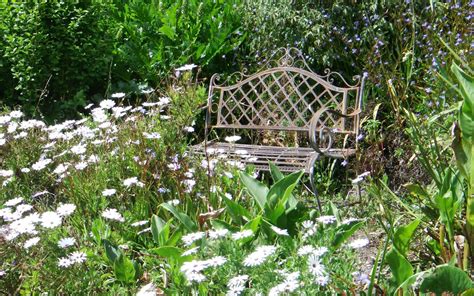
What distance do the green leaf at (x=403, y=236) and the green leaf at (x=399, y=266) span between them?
0.17 metres

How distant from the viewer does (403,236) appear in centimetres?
282

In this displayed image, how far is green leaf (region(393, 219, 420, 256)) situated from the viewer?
2.79 metres

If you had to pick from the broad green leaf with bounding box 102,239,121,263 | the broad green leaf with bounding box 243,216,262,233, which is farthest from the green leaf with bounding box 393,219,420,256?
the broad green leaf with bounding box 102,239,121,263

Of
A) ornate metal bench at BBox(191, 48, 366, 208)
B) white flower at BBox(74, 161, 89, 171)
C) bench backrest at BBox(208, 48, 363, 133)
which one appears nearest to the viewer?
white flower at BBox(74, 161, 89, 171)

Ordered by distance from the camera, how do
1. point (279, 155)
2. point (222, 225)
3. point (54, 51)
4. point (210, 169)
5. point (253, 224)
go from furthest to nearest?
point (54, 51) < point (279, 155) < point (210, 169) < point (222, 225) < point (253, 224)

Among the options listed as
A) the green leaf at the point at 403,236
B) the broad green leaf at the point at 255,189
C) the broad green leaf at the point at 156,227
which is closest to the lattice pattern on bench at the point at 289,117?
the broad green leaf at the point at 255,189

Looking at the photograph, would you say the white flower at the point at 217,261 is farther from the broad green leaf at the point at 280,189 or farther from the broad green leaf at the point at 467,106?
the broad green leaf at the point at 467,106

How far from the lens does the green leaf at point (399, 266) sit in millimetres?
2627

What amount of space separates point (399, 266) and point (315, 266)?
0.47 metres

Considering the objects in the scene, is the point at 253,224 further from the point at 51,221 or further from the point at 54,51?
the point at 54,51

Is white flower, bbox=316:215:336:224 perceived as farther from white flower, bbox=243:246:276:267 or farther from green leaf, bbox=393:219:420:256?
white flower, bbox=243:246:276:267

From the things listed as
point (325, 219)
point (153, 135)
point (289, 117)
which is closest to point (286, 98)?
point (289, 117)

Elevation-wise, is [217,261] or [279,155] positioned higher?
[217,261]

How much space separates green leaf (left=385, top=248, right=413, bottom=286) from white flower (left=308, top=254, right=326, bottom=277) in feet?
1.24
